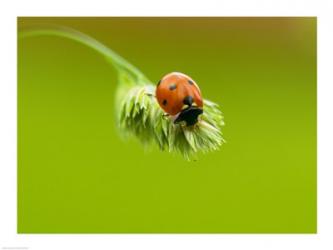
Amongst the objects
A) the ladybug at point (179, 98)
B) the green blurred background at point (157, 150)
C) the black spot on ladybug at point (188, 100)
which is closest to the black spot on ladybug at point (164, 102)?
the ladybug at point (179, 98)

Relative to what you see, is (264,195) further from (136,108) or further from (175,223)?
(136,108)

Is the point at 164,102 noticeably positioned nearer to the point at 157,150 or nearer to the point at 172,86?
the point at 172,86

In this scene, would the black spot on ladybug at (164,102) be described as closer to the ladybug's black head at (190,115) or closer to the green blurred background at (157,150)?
the ladybug's black head at (190,115)

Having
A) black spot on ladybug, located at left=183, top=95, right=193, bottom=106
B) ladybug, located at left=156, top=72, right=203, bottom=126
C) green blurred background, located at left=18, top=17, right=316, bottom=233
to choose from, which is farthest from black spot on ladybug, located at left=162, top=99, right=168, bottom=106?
green blurred background, located at left=18, top=17, right=316, bottom=233

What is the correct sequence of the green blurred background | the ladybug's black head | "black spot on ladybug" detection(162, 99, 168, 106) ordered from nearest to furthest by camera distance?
the ladybug's black head, "black spot on ladybug" detection(162, 99, 168, 106), the green blurred background

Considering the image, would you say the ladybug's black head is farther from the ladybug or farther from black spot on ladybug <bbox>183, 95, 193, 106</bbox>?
black spot on ladybug <bbox>183, 95, 193, 106</bbox>

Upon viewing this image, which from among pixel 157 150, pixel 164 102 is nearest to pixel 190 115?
pixel 164 102

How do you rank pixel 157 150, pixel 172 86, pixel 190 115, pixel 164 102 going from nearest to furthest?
pixel 190 115, pixel 164 102, pixel 172 86, pixel 157 150
